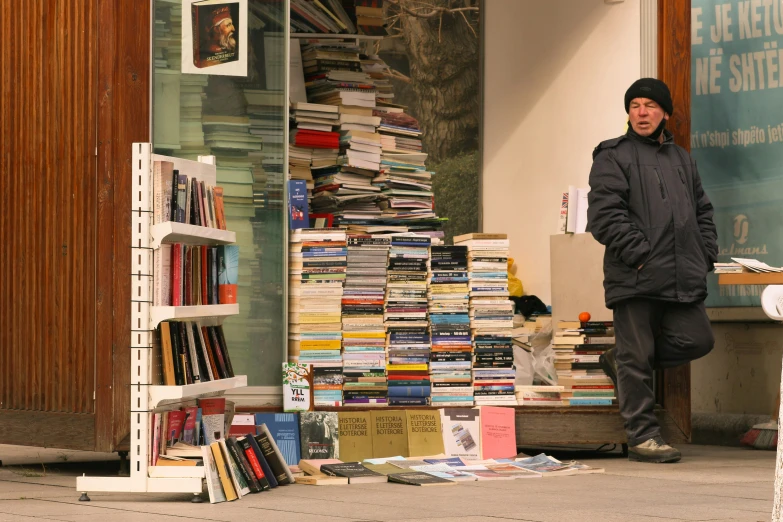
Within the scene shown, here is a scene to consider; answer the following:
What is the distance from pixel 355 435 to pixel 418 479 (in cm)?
88

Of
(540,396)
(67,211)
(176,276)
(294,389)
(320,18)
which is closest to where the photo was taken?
(176,276)

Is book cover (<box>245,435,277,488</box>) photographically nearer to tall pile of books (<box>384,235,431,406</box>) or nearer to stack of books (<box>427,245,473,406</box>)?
tall pile of books (<box>384,235,431,406</box>)

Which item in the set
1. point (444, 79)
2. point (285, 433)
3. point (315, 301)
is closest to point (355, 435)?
point (285, 433)

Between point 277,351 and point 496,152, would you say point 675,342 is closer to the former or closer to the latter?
point 277,351

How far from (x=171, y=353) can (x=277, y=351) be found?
1.56 metres

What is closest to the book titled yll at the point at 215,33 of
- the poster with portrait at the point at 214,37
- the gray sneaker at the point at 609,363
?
the poster with portrait at the point at 214,37

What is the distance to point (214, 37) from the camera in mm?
6656

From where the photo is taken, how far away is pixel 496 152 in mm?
10031

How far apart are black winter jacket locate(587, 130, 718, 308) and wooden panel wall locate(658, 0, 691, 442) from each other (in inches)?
13.4

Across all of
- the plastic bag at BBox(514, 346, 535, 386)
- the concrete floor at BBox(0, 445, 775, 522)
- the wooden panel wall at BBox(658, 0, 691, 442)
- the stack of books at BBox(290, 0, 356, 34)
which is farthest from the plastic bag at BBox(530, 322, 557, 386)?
the stack of books at BBox(290, 0, 356, 34)

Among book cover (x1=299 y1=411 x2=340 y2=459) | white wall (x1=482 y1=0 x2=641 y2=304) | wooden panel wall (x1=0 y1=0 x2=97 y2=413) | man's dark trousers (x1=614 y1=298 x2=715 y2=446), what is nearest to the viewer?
wooden panel wall (x1=0 y1=0 x2=97 y2=413)

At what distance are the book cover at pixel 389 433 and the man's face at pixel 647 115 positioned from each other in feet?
6.58

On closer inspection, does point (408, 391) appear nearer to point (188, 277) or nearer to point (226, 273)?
point (226, 273)

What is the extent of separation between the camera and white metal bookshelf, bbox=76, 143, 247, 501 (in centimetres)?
530
